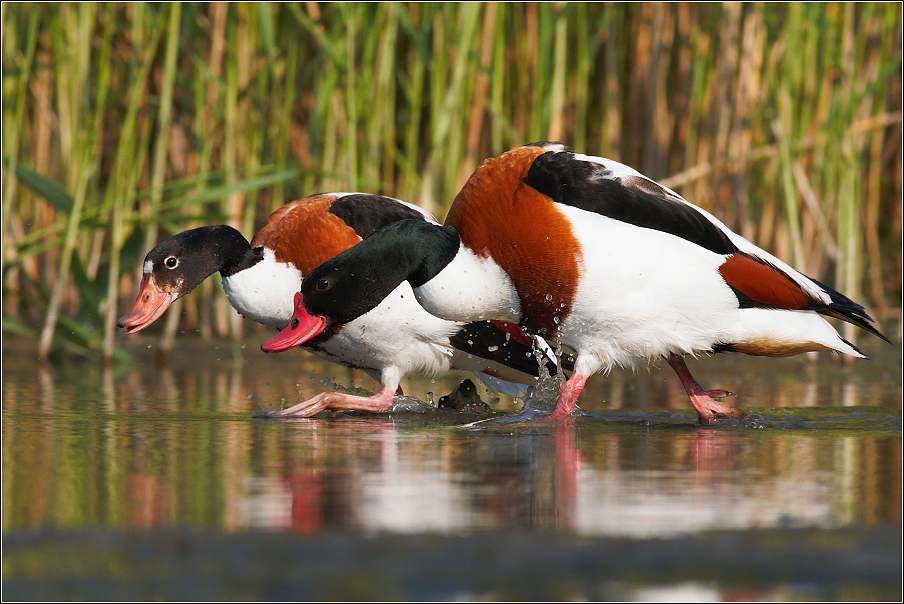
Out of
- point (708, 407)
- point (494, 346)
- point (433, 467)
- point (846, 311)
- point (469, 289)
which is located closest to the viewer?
point (433, 467)

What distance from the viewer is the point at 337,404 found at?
5184 millimetres

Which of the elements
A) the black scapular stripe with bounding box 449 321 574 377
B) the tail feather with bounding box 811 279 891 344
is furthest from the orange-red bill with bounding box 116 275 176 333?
the tail feather with bounding box 811 279 891 344

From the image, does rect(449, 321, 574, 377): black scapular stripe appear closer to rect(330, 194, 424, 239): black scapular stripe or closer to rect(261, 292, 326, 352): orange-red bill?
rect(330, 194, 424, 239): black scapular stripe

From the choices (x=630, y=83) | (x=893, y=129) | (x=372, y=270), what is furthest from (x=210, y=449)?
(x=893, y=129)

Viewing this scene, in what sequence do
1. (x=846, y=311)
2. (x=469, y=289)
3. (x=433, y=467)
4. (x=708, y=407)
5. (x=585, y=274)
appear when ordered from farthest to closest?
(x=708, y=407) → (x=846, y=311) → (x=469, y=289) → (x=585, y=274) → (x=433, y=467)

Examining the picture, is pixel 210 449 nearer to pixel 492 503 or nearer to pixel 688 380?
pixel 492 503

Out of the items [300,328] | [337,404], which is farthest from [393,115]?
[300,328]

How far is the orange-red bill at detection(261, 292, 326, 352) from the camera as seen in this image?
4754mm

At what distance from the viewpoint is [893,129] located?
9.00 metres

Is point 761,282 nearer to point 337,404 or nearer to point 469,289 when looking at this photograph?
point 469,289

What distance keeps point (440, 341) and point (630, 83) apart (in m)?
3.65

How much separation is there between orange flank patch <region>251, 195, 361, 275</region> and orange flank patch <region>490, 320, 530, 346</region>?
0.69 m

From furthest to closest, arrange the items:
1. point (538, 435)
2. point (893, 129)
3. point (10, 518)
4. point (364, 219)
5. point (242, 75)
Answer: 1. point (893, 129)
2. point (242, 75)
3. point (364, 219)
4. point (538, 435)
5. point (10, 518)

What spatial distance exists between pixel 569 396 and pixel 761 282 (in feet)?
2.64
